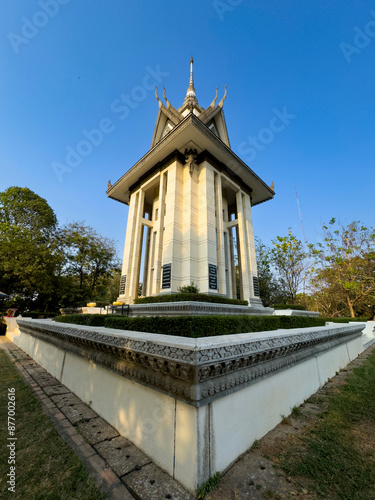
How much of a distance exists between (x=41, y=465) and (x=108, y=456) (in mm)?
701

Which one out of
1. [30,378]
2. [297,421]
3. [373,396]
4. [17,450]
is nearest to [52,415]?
[17,450]

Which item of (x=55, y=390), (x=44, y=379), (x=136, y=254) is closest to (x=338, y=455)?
(x=55, y=390)

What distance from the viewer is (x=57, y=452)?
98.3 inches

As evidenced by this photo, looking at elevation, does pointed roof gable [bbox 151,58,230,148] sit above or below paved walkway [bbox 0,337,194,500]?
above

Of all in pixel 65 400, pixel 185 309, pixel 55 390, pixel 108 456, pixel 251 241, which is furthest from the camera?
pixel 251 241

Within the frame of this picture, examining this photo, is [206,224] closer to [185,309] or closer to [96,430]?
[185,309]

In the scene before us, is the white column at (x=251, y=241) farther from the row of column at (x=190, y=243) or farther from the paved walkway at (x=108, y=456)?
the paved walkway at (x=108, y=456)

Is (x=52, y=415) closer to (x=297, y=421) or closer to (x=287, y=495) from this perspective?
(x=287, y=495)

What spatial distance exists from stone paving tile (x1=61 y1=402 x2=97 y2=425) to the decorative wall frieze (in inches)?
30.9

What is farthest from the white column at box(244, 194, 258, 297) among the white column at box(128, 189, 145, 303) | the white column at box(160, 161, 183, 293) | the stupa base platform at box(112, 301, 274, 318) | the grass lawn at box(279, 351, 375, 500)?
the grass lawn at box(279, 351, 375, 500)

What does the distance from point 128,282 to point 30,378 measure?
1100 centimetres

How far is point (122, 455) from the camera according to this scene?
2428 millimetres

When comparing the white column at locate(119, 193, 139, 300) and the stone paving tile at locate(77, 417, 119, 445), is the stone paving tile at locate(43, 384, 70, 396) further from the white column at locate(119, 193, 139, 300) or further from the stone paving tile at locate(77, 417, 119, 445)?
the white column at locate(119, 193, 139, 300)

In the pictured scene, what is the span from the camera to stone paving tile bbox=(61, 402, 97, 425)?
3285mm
